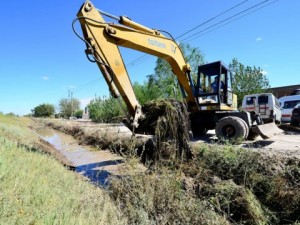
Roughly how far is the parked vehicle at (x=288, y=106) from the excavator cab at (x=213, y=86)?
1193 centimetres

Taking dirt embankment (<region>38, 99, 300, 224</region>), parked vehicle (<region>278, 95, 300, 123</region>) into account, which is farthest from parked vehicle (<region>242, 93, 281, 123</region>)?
dirt embankment (<region>38, 99, 300, 224</region>)

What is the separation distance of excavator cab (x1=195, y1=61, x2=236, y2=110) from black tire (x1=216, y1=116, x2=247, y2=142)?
0.62m

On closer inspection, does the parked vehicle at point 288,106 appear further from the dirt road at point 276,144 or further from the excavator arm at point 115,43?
the excavator arm at point 115,43

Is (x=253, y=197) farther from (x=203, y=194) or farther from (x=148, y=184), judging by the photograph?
(x=148, y=184)

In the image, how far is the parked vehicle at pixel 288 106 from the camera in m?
21.0

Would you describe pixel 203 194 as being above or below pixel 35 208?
below

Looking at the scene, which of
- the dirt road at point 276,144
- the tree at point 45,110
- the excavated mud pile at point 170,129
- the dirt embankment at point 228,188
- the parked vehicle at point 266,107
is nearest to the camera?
the dirt embankment at point 228,188

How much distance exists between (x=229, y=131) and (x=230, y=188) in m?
4.98

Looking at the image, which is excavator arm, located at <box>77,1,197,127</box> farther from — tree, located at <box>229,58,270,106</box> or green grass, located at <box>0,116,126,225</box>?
tree, located at <box>229,58,270,106</box>

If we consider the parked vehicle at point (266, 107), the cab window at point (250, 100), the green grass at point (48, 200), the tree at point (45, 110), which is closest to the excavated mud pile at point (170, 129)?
the green grass at point (48, 200)

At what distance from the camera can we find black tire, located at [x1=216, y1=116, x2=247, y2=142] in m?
9.94

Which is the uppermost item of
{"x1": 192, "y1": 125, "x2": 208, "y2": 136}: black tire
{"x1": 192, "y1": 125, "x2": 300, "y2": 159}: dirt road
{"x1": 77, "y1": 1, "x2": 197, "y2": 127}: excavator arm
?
{"x1": 77, "y1": 1, "x2": 197, "y2": 127}: excavator arm

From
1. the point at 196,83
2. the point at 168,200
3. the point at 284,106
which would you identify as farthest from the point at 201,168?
the point at 284,106

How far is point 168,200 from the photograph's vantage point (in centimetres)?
487
